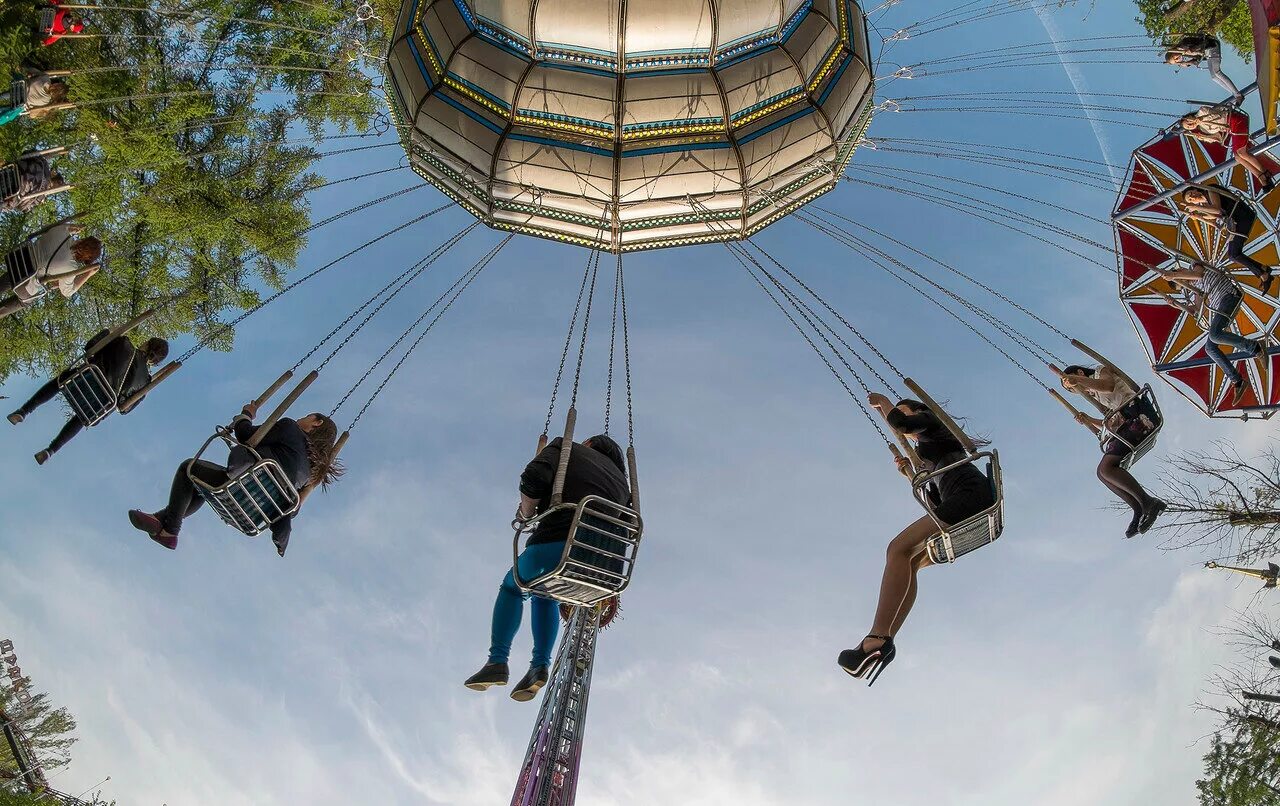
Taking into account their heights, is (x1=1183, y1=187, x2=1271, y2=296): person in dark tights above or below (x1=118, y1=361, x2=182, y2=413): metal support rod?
above

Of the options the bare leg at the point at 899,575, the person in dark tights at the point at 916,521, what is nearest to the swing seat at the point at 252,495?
the person in dark tights at the point at 916,521

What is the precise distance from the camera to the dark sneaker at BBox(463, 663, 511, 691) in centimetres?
666

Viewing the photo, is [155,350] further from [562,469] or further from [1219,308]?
[1219,308]

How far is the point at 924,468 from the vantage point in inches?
261

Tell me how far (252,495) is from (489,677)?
7.75ft

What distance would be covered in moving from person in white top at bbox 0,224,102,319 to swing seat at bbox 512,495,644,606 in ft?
21.9

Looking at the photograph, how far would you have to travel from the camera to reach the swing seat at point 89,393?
7.80m

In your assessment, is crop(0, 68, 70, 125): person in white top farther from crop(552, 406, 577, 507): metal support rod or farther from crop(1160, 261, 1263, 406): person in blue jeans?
crop(1160, 261, 1263, 406): person in blue jeans

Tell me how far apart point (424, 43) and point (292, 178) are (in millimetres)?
8383

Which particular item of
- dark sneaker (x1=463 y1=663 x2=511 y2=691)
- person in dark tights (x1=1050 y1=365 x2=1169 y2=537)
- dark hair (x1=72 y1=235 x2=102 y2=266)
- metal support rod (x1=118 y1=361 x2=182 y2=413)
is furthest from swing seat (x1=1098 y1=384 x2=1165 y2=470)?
dark hair (x1=72 y1=235 x2=102 y2=266)

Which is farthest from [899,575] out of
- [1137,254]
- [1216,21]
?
[1216,21]

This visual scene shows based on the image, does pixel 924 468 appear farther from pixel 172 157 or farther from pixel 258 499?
pixel 172 157

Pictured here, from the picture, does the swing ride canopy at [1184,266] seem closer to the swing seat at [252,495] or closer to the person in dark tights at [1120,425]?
the person in dark tights at [1120,425]

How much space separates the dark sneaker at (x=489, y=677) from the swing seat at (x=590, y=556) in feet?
3.18
